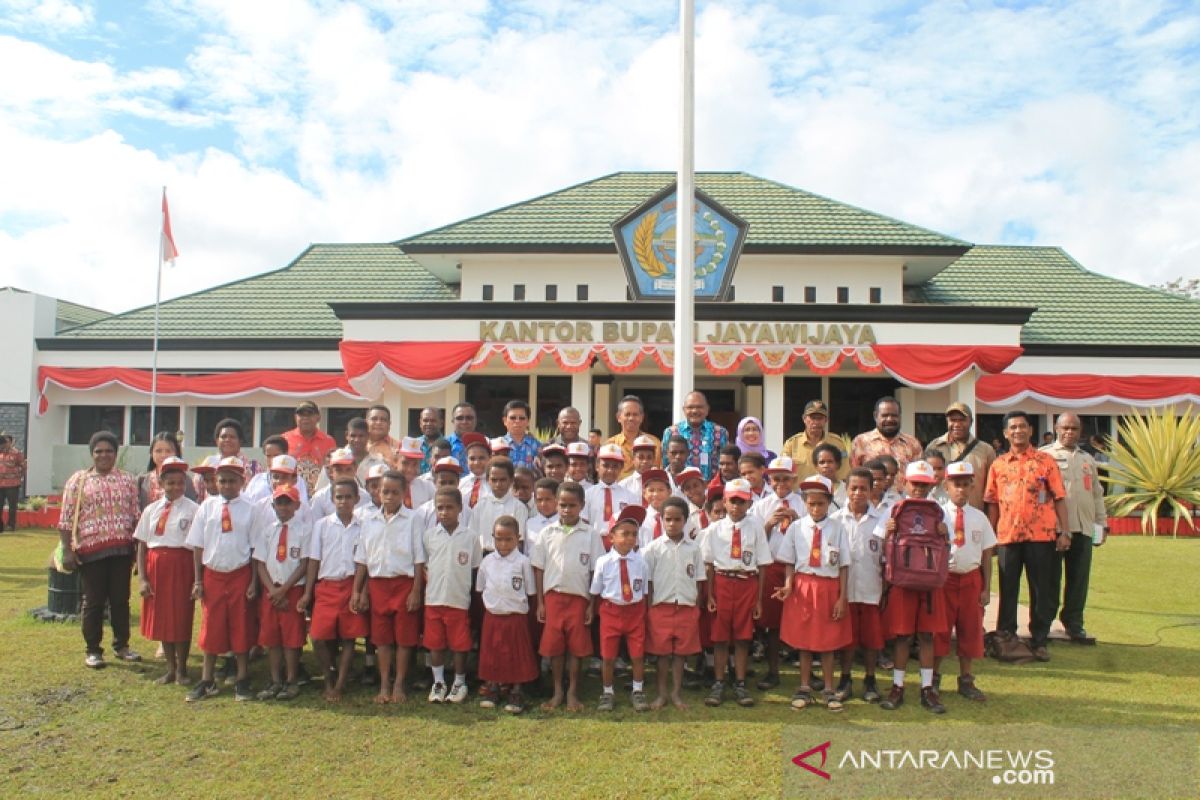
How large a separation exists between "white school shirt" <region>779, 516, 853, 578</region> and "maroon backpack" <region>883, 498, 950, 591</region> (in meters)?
0.30

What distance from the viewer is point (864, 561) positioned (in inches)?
217

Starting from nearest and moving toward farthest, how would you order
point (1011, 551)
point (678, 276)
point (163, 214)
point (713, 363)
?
1. point (1011, 551)
2. point (678, 276)
3. point (713, 363)
4. point (163, 214)

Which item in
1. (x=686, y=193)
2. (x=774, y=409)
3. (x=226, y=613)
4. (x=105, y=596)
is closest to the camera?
(x=226, y=613)

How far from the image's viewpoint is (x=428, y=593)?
5.38 m

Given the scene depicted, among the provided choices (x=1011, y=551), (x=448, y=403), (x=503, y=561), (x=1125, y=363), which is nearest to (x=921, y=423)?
(x=1125, y=363)

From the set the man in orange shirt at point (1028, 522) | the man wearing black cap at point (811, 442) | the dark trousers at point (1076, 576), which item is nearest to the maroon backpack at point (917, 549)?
the man wearing black cap at point (811, 442)

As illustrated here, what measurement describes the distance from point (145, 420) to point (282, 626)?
1590 cm

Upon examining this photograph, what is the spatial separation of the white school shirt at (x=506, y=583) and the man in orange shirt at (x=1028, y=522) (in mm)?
3797

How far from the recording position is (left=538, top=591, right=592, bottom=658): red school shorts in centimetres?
528

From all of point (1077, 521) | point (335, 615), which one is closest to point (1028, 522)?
point (1077, 521)

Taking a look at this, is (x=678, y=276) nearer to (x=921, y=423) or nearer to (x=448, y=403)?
(x=448, y=403)

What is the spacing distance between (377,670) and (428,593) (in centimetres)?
95

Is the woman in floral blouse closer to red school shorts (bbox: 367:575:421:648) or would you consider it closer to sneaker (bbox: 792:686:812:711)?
red school shorts (bbox: 367:575:421:648)

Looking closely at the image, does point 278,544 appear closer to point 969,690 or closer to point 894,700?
point 894,700
